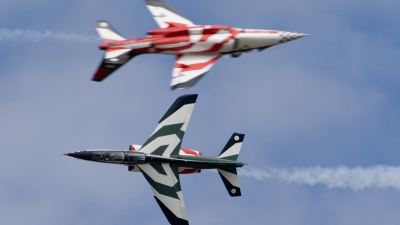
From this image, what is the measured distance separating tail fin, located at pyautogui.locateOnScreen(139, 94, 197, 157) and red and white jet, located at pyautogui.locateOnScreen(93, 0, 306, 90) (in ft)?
7.13

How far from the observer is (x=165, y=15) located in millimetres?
57250

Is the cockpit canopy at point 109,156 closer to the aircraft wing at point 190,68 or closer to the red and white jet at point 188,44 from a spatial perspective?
the red and white jet at point 188,44

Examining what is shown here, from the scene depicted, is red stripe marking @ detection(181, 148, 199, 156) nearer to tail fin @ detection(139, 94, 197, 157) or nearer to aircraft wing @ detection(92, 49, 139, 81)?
tail fin @ detection(139, 94, 197, 157)

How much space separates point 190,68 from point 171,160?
4.71 metres

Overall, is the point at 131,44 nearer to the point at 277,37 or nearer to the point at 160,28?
the point at 160,28

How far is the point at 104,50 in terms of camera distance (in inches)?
2162

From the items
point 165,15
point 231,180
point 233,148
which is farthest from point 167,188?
point 165,15

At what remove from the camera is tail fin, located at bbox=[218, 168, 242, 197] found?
182 feet

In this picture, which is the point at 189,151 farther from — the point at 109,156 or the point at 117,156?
the point at 109,156

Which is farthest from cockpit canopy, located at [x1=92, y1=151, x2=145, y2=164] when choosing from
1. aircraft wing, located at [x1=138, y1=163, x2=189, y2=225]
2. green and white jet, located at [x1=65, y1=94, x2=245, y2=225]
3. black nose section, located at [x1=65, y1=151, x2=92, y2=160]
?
aircraft wing, located at [x1=138, y1=163, x2=189, y2=225]

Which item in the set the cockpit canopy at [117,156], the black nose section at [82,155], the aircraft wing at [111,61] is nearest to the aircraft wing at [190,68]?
the aircraft wing at [111,61]

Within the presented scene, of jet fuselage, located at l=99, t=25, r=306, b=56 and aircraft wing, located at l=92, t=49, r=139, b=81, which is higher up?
jet fuselage, located at l=99, t=25, r=306, b=56

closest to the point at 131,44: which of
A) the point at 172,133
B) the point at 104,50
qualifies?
the point at 104,50

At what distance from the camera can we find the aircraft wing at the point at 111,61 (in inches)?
2140
